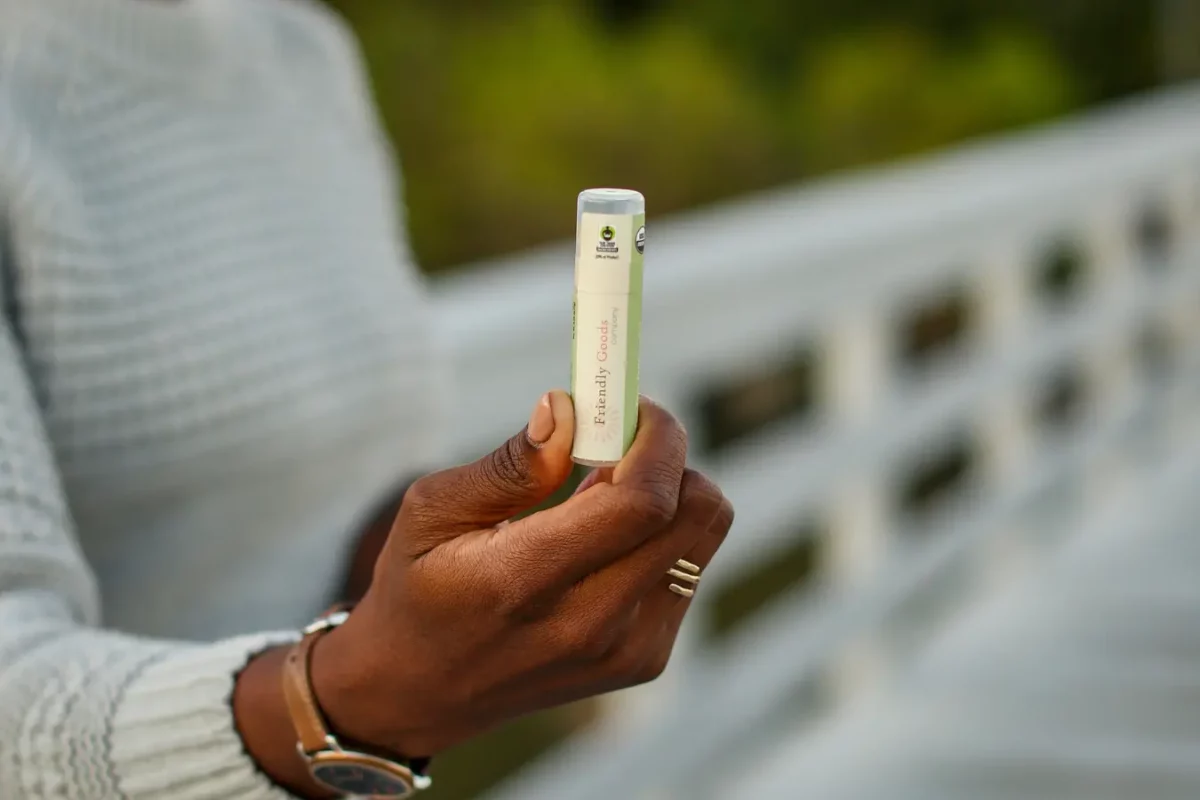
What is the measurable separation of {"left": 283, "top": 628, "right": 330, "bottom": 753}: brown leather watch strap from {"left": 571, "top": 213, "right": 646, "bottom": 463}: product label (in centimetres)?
18

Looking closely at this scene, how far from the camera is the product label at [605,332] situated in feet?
2.08

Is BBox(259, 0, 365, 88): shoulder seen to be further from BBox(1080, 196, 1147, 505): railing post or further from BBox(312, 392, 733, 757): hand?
BBox(1080, 196, 1147, 505): railing post

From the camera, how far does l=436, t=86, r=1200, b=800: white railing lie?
188 cm

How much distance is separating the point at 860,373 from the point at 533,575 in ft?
6.41

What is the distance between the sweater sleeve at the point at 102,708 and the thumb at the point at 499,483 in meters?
0.17

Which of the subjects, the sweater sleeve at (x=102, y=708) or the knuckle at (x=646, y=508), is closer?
the knuckle at (x=646, y=508)

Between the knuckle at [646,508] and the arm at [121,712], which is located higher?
the knuckle at [646,508]

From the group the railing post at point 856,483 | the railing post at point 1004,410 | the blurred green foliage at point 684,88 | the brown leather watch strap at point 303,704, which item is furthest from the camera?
the blurred green foliage at point 684,88

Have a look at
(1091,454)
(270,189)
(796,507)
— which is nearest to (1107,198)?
(1091,454)

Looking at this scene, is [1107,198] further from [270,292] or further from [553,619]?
[553,619]

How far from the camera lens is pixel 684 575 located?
668 millimetres

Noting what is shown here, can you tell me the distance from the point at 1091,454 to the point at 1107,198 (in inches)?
22.9

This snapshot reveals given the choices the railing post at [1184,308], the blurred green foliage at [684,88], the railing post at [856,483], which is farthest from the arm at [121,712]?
the blurred green foliage at [684,88]

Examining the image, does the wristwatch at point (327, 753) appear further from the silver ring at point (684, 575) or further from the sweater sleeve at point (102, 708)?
the silver ring at point (684, 575)
